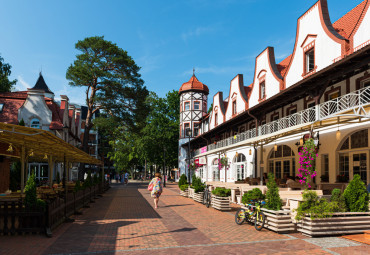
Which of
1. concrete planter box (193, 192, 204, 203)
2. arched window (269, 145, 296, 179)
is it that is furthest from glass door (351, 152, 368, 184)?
concrete planter box (193, 192, 204, 203)

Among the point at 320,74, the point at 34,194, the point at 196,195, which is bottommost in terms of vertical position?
the point at 196,195

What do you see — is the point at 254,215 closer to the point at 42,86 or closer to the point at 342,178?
the point at 342,178

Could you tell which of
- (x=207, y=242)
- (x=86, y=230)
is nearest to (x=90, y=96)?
(x=86, y=230)

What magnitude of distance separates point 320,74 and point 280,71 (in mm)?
10775

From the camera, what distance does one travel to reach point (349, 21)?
18.2 meters

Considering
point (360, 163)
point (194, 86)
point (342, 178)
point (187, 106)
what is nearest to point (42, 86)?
point (187, 106)

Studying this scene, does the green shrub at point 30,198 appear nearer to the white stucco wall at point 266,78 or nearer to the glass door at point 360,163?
the glass door at point 360,163

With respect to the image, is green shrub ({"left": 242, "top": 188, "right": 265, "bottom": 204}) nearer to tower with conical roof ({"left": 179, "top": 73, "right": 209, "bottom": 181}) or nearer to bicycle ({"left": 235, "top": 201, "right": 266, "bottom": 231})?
bicycle ({"left": 235, "top": 201, "right": 266, "bottom": 231})

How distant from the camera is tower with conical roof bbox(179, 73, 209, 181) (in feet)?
157

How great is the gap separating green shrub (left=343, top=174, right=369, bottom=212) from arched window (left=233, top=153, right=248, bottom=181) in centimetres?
1847

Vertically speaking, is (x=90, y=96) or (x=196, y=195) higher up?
(x=90, y=96)

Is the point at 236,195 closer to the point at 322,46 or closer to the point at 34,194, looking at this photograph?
the point at 322,46

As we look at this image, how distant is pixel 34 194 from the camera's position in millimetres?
8586

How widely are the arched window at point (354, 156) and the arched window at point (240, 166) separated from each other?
39.9ft
